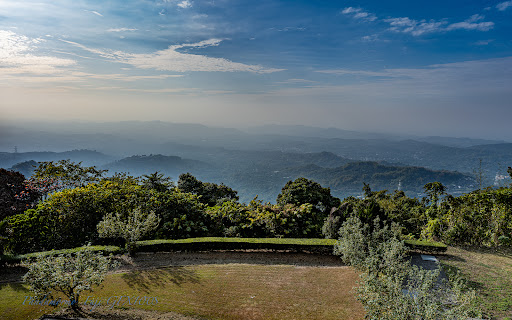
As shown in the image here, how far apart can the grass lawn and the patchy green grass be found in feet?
18.0

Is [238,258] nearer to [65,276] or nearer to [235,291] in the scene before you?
[235,291]

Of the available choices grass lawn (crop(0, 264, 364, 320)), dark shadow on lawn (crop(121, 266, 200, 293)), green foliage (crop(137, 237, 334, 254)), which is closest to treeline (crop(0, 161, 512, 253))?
green foliage (crop(137, 237, 334, 254))

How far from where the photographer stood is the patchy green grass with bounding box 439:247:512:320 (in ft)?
36.7

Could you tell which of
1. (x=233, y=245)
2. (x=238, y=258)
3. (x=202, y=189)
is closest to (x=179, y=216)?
(x=233, y=245)

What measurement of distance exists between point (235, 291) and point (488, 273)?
45.4 feet

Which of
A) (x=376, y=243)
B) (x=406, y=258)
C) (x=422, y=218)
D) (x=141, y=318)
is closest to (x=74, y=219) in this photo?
(x=141, y=318)

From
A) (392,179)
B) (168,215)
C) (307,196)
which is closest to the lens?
(168,215)

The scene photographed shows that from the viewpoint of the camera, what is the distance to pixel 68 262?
10648mm

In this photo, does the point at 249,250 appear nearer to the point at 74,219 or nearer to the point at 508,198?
the point at 74,219

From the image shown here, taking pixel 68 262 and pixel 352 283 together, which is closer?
pixel 68 262

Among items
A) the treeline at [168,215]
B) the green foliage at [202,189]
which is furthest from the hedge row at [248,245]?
the green foliage at [202,189]

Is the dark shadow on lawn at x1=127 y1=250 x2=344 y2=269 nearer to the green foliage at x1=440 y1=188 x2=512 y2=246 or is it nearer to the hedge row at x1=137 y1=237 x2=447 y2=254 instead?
the hedge row at x1=137 y1=237 x2=447 y2=254

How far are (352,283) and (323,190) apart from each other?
16.5 metres

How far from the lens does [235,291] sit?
12711mm
